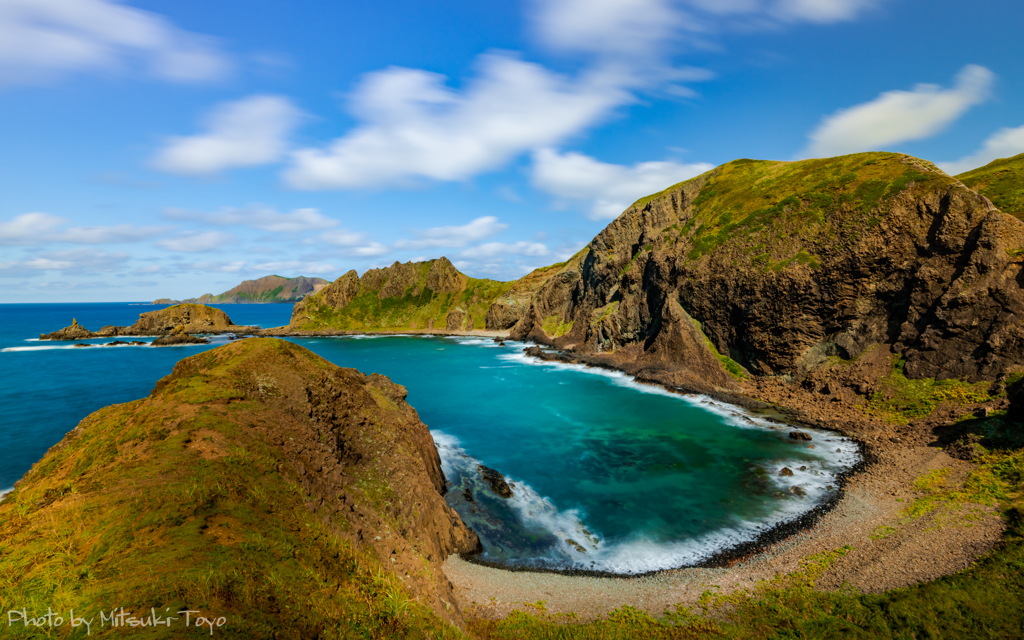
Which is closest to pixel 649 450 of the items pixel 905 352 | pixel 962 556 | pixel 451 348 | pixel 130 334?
pixel 962 556

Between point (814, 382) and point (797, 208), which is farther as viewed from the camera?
point (797, 208)

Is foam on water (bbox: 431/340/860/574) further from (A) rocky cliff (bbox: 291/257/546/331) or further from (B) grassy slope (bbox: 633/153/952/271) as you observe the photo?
(A) rocky cliff (bbox: 291/257/546/331)

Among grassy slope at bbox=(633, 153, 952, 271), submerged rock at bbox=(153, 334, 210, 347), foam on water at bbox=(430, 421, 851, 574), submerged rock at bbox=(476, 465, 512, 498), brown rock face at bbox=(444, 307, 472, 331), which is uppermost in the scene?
grassy slope at bbox=(633, 153, 952, 271)

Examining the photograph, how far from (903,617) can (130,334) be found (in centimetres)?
18604

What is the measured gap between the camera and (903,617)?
15648mm

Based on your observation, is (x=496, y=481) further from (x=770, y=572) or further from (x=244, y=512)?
(x=244, y=512)

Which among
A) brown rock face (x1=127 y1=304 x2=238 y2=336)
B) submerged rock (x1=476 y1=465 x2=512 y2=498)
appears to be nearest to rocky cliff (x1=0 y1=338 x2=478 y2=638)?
submerged rock (x1=476 y1=465 x2=512 y2=498)

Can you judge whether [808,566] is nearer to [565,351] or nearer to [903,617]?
[903,617]

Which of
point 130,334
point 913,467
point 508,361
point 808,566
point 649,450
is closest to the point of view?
point 808,566

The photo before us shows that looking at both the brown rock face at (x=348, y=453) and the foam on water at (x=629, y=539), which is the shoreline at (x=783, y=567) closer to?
the foam on water at (x=629, y=539)

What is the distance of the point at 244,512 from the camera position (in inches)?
499

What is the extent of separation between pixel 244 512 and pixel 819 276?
64.8m

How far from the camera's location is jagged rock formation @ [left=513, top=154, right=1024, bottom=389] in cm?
4025

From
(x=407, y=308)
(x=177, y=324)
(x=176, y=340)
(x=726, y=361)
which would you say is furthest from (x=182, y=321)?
(x=726, y=361)
